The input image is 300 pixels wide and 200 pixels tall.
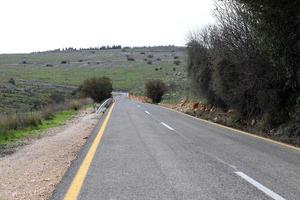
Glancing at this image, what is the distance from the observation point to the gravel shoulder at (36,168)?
27.2ft

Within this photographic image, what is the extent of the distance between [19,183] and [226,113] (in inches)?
783

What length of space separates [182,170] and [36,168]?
10.5 feet

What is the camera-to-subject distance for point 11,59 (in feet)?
502

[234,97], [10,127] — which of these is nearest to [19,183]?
[10,127]

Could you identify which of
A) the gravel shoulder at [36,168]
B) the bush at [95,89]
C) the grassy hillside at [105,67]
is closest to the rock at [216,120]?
the gravel shoulder at [36,168]

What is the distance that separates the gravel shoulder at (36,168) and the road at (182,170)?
12.0 inches

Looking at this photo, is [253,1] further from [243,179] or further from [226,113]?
[226,113]

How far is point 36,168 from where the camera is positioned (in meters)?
10.7

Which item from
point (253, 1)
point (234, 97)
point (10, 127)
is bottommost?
point (10, 127)

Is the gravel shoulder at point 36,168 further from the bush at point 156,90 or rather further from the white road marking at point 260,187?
the bush at point 156,90

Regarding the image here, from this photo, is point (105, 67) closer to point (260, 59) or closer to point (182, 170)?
point (260, 59)

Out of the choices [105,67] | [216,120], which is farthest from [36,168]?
[105,67]

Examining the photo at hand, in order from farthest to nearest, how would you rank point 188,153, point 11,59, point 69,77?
point 11,59, point 69,77, point 188,153

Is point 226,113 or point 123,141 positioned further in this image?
point 226,113
